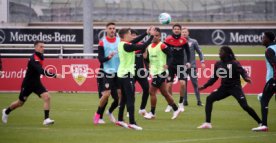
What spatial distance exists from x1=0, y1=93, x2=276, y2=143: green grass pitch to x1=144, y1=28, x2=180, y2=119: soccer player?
0.38 m

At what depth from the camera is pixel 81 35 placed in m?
36.8

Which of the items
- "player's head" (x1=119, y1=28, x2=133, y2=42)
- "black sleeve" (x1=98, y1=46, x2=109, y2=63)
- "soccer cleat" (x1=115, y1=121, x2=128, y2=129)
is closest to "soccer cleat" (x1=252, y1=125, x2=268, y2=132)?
"soccer cleat" (x1=115, y1=121, x2=128, y2=129)

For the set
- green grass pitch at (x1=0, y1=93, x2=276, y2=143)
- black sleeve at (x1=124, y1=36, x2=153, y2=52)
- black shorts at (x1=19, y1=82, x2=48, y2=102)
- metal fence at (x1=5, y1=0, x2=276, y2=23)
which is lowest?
green grass pitch at (x1=0, y1=93, x2=276, y2=143)

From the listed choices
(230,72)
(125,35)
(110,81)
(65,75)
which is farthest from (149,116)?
(65,75)

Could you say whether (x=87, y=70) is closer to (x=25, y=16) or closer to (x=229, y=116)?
(x=229, y=116)

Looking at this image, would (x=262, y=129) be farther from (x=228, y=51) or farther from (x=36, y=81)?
(x=36, y=81)

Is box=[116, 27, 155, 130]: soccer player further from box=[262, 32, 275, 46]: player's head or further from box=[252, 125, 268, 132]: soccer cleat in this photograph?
box=[252, 125, 268, 132]: soccer cleat

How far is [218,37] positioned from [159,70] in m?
20.2

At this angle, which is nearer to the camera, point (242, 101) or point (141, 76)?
point (242, 101)

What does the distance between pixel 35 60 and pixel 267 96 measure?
5.28m

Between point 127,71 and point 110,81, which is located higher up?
point 127,71

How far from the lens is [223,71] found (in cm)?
1555

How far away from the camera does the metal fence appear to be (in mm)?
40000

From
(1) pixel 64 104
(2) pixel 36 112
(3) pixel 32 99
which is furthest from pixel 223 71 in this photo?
(3) pixel 32 99
